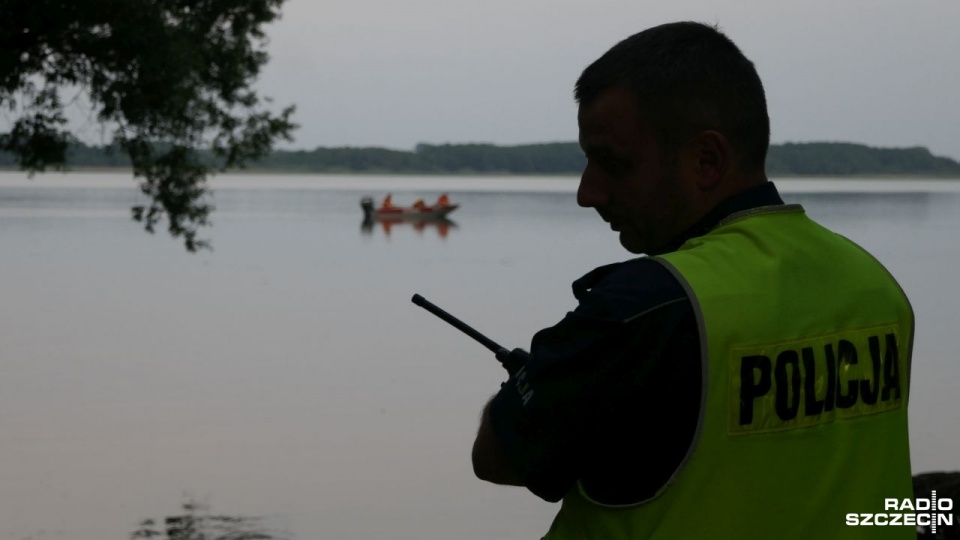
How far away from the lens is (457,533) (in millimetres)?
13406

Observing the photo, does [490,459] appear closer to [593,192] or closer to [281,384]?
[593,192]

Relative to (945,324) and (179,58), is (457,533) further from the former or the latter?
(945,324)

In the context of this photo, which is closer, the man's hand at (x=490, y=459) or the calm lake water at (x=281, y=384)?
the man's hand at (x=490, y=459)

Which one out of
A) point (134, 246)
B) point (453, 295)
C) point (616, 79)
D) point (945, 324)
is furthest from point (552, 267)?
point (616, 79)

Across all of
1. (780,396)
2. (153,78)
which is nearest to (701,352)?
(780,396)

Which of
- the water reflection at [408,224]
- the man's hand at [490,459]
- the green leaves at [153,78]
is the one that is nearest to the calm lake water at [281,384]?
the green leaves at [153,78]

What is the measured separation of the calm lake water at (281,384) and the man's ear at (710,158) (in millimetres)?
11056

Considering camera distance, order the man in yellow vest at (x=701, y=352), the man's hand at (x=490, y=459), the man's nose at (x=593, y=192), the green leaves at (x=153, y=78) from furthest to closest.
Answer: the green leaves at (x=153, y=78) < the man's nose at (x=593, y=192) < the man's hand at (x=490, y=459) < the man in yellow vest at (x=701, y=352)

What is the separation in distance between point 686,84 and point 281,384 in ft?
68.4

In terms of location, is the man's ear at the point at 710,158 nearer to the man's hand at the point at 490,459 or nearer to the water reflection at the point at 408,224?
the man's hand at the point at 490,459

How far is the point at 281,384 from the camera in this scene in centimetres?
2262

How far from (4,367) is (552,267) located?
24.6 meters

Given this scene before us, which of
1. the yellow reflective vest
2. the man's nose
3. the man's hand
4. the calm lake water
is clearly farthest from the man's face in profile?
the calm lake water

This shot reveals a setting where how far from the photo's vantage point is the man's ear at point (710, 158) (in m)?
2.19
